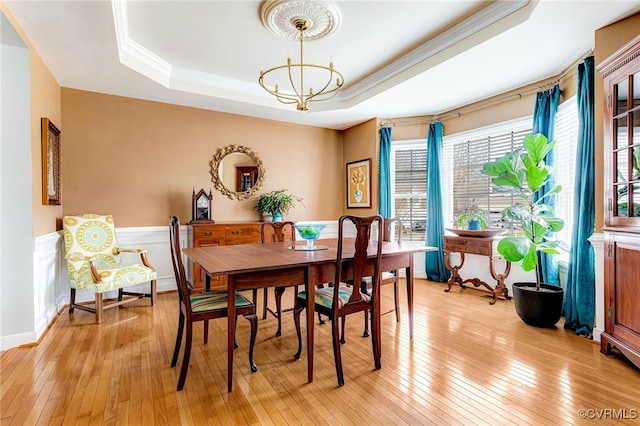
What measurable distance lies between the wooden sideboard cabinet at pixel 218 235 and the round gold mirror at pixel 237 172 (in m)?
0.64

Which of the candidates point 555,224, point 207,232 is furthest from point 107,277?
point 555,224

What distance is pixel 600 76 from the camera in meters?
2.57

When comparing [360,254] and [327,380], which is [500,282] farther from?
[327,380]

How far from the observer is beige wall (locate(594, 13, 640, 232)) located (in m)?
2.45

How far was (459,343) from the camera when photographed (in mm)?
2633

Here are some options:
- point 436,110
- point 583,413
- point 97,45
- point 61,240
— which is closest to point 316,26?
point 97,45

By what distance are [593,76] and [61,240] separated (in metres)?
5.35

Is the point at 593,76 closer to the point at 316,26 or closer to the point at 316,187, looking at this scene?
the point at 316,26

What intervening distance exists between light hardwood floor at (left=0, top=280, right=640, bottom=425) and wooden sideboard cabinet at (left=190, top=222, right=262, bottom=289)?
1084 millimetres

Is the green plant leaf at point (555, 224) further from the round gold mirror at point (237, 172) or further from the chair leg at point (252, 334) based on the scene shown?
the round gold mirror at point (237, 172)


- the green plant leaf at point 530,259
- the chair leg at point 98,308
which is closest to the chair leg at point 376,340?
the green plant leaf at point 530,259

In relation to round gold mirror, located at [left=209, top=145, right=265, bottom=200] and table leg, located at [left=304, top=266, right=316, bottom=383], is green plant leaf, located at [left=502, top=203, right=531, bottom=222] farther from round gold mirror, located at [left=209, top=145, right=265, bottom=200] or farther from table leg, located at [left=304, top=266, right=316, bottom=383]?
round gold mirror, located at [left=209, top=145, right=265, bottom=200]

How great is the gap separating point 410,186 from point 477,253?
1.56 meters

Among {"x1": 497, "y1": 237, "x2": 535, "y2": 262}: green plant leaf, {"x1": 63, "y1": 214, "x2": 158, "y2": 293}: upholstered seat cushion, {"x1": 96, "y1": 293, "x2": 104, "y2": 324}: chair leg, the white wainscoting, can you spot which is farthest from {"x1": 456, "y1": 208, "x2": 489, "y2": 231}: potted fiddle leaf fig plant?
{"x1": 96, "y1": 293, "x2": 104, "y2": 324}: chair leg
